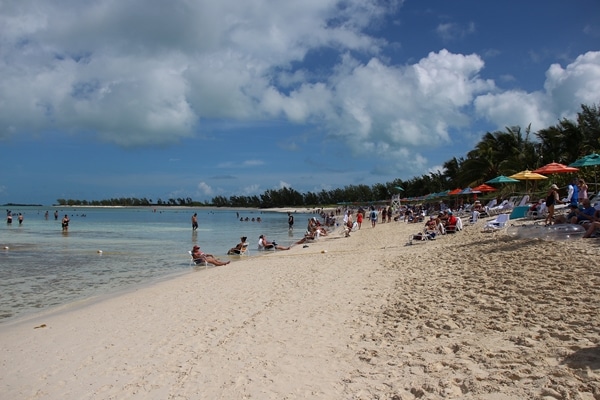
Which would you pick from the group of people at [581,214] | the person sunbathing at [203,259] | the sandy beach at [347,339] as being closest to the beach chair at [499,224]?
the group of people at [581,214]

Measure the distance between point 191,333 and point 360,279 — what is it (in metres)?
3.99

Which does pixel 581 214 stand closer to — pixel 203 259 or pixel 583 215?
pixel 583 215

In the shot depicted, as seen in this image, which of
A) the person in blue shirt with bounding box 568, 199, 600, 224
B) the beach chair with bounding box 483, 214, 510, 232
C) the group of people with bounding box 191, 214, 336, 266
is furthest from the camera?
the group of people with bounding box 191, 214, 336, 266

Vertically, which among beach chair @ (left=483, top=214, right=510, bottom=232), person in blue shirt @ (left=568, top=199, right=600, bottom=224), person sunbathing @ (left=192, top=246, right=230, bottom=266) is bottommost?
person sunbathing @ (left=192, top=246, right=230, bottom=266)

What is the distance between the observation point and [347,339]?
5418mm

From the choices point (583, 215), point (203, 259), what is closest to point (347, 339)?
point (583, 215)

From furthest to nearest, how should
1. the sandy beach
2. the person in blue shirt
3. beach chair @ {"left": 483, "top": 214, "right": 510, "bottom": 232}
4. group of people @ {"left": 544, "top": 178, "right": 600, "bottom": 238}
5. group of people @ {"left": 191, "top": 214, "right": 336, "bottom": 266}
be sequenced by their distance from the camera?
group of people @ {"left": 191, "top": 214, "right": 336, "bottom": 266} → beach chair @ {"left": 483, "top": 214, "right": 510, "bottom": 232} → the person in blue shirt → group of people @ {"left": 544, "top": 178, "right": 600, "bottom": 238} → the sandy beach

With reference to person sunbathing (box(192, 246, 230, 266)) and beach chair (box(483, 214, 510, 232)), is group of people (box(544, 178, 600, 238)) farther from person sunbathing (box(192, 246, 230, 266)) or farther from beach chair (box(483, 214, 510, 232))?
person sunbathing (box(192, 246, 230, 266))

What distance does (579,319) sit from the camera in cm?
485

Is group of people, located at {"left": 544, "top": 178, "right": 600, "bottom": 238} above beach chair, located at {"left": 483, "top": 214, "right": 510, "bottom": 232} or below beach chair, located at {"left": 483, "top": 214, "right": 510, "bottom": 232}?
above

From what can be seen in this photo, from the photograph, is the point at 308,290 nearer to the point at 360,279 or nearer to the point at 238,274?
the point at 360,279

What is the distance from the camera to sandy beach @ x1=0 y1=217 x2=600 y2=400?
13.2 ft

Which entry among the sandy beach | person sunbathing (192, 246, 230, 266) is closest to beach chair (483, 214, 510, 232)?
the sandy beach

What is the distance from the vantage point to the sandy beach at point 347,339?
4.02 meters
